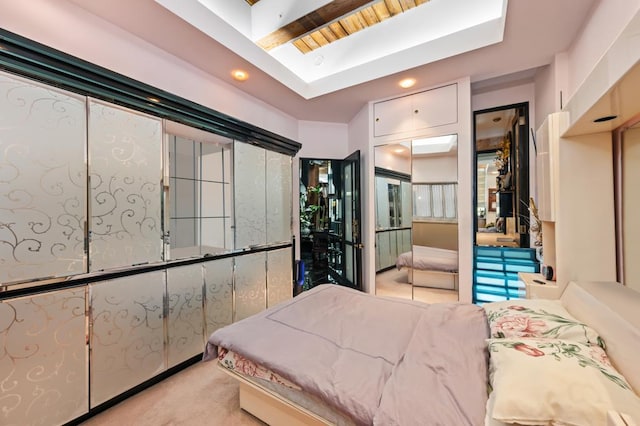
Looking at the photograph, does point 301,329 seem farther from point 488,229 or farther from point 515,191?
point 515,191

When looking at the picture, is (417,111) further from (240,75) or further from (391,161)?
(240,75)

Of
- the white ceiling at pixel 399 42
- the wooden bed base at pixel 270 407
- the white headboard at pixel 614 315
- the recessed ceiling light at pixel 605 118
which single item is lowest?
the wooden bed base at pixel 270 407

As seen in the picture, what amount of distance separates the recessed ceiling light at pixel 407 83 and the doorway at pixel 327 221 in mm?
1123

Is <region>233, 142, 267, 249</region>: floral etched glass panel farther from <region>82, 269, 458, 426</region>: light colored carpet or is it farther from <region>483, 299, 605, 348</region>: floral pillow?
<region>483, 299, 605, 348</region>: floral pillow

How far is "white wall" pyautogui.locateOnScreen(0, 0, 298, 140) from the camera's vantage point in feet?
5.38

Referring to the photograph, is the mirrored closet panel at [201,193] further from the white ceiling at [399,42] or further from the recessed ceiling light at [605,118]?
the recessed ceiling light at [605,118]

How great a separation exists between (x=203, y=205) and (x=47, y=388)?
1.70 meters

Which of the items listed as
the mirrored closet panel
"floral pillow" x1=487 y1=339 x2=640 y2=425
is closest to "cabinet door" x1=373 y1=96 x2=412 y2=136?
the mirrored closet panel

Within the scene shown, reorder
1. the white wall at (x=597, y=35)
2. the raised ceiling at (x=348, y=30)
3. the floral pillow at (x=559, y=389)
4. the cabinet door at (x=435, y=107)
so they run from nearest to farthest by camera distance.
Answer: the floral pillow at (x=559, y=389), the white wall at (x=597, y=35), the raised ceiling at (x=348, y=30), the cabinet door at (x=435, y=107)

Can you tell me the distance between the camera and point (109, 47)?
197 centimetres

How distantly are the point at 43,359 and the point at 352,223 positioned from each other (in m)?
3.13

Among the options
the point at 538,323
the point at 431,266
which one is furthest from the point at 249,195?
the point at 538,323

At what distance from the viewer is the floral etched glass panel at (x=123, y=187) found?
5.39ft

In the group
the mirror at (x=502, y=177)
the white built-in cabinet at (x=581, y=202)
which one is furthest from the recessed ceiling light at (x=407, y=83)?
the white built-in cabinet at (x=581, y=202)
